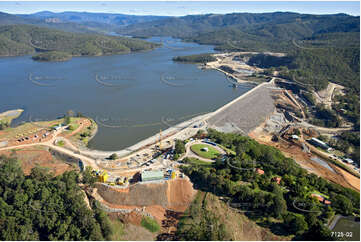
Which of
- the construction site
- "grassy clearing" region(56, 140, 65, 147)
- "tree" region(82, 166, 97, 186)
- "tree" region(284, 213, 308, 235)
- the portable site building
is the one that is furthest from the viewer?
"grassy clearing" region(56, 140, 65, 147)

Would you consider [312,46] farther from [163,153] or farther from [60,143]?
[60,143]

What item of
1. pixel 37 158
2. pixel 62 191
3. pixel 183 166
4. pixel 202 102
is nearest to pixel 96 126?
pixel 37 158

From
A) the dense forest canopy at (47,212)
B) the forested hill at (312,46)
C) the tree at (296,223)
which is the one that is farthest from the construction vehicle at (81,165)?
the forested hill at (312,46)

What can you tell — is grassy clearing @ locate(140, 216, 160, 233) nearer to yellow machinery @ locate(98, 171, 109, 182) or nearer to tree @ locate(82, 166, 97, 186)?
yellow machinery @ locate(98, 171, 109, 182)

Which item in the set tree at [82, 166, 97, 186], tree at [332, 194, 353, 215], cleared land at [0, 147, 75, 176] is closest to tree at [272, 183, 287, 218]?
tree at [332, 194, 353, 215]

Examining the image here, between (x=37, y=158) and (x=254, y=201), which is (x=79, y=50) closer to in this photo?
(x=37, y=158)

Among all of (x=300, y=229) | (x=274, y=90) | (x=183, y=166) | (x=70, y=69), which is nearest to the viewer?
(x=300, y=229)
